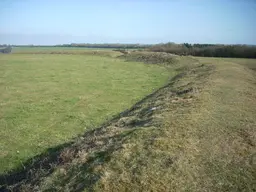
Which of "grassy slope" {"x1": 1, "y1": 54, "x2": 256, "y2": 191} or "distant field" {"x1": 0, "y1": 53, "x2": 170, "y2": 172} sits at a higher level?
"grassy slope" {"x1": 1, "y1": 54, "x2": 256, "y2": 191}

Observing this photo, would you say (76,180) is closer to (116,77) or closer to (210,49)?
(116,77)

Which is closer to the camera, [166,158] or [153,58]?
[166,158]

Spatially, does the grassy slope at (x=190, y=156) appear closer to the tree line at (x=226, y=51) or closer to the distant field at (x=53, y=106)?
the distant field at (x=53, y=106)

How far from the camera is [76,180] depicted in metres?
9.20

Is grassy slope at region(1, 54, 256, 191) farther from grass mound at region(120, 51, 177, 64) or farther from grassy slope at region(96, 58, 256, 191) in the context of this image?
grass mound at region(120, 51, 177, 64)

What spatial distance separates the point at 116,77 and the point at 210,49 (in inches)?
2003

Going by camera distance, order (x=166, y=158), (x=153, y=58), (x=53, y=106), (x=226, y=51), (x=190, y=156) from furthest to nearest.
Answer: (x=226, y=51) → (x=153, y=58) → (x=53, y=106) → (x=190, y=156) → (x=166, y=158)

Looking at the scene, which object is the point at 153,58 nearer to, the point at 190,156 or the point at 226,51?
the point at 226,51

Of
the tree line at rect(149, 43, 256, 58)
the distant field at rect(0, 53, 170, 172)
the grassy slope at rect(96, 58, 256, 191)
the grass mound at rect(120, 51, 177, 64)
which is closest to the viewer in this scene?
the grassy slope at rect(96, 58, 256, 191)

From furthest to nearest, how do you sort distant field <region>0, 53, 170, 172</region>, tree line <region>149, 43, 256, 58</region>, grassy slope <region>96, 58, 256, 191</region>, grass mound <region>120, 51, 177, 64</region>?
tree line <region>149, 43, 256, 58</region> → grass mound <region>120, 51, 177, 64</region> → distant field <region>0, 53, 170, 172</region> → grassy slope <region>96, 58, 256, 191</region>

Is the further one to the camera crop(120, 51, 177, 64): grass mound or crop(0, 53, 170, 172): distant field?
crop(120, 51, 177, 64): grass mound

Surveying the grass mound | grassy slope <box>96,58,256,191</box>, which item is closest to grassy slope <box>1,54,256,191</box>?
grassy slope <box>96,58,256,191</box>

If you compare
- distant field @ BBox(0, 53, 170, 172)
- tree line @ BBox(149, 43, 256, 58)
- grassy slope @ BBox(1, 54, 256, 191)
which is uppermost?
tree line @ BBox(149, 43, 256, 58)

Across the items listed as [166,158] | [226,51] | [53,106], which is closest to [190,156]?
[166,158]
